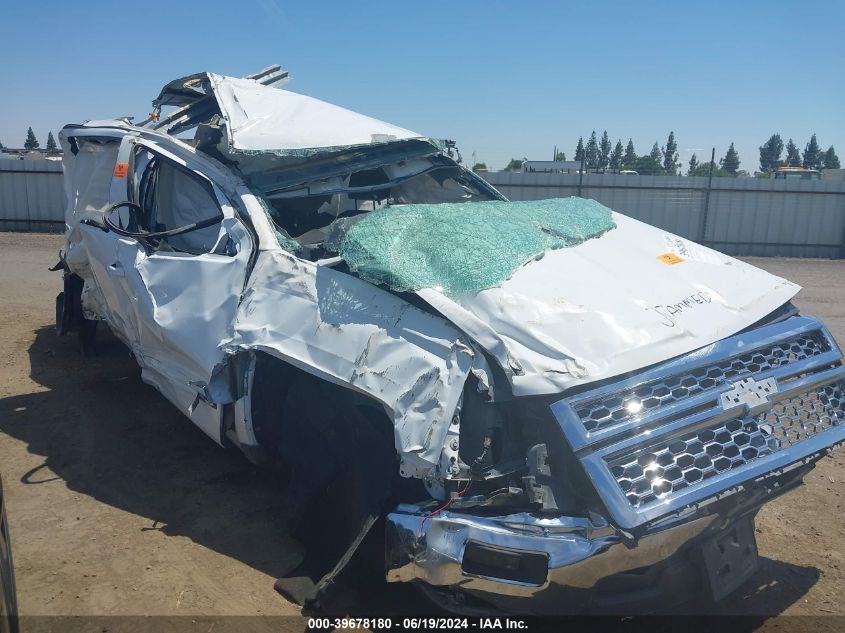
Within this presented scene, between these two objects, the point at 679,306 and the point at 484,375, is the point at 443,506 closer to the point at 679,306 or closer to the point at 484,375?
the point at 484,375

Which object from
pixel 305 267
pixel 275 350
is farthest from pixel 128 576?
pixel 305 267

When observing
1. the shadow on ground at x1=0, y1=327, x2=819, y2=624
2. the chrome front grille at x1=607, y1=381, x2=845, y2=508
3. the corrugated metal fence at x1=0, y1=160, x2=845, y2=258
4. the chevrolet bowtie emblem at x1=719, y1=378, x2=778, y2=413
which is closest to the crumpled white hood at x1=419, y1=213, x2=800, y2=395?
the chevrolet bowtie emblem at x1=719, y1=378, x2=778, y2=413

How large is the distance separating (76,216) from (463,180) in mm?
2958

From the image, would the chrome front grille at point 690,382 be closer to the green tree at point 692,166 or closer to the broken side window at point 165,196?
the broken side window at point 165,196

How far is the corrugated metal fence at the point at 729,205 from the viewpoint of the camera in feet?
53.6

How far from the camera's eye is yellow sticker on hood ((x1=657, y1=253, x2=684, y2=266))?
3842 mm

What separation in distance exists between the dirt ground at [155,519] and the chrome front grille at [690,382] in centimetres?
107

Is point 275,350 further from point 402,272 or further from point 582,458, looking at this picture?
point 582,458

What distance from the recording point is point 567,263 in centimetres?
354

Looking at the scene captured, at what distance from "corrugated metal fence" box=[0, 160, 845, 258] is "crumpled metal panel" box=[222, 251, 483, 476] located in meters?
13.5

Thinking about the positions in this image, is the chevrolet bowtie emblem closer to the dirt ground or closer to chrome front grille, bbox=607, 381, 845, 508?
chrome front grille, bbox=607, 381, 845, 508

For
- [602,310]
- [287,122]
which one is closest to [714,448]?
[602,310]

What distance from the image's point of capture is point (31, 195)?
17.5 m

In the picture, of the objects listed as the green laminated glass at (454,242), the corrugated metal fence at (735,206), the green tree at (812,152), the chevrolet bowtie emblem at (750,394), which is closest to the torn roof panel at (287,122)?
the green laminated glass at (454,242)
